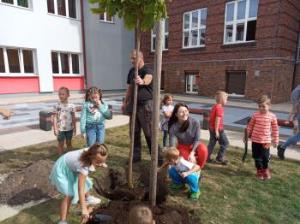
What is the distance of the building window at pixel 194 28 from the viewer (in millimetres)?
15643

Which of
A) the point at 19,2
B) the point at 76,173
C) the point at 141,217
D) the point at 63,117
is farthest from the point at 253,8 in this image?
the point at 141,217

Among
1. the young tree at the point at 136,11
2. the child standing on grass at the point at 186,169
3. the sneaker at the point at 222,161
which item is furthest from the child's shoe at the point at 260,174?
the young tree at the point at 136,11

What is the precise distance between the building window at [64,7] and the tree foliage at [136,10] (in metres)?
15.3

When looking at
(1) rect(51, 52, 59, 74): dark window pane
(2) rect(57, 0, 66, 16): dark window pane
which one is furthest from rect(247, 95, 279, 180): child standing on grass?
(2) rect(57, 0, 66, 16): dark window pane

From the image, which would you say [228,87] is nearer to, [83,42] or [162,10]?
[83,42]

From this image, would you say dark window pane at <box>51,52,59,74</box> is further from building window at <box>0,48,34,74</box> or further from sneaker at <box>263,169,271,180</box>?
sneaker at <box>263,169,271,180</box>

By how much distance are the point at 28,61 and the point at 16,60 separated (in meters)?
0.73

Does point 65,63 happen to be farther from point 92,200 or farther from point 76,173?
point 76,173

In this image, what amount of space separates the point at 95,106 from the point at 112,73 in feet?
50.5

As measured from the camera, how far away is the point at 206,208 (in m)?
3.16

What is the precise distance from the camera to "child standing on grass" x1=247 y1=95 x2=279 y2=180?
4.02 m

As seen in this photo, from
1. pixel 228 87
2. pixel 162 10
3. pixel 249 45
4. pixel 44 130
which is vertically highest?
pixel 249 45

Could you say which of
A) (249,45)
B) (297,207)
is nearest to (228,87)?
(249,45)

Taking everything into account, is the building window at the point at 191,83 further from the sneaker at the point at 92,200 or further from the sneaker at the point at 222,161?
the sneaker at the point at 92,200
